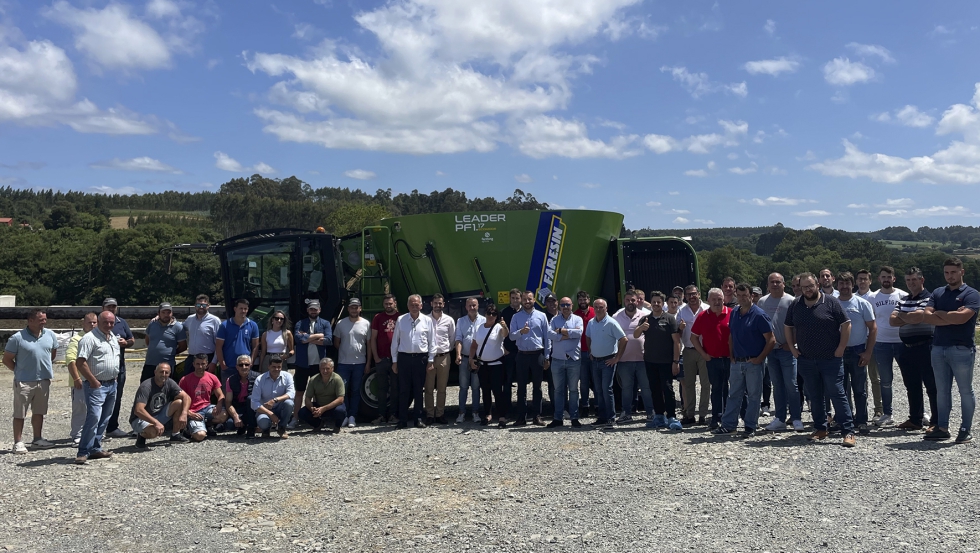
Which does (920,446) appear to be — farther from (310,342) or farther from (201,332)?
(201,332)

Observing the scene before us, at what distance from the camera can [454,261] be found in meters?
11.0

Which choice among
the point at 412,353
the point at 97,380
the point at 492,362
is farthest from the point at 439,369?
the point at 97,380

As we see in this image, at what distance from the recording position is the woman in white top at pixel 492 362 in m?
9.70

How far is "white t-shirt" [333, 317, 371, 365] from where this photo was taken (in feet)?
32.2

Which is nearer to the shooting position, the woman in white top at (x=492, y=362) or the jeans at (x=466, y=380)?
the woman in white top at (x=492, y=362)

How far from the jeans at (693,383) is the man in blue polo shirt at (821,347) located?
1.44 m

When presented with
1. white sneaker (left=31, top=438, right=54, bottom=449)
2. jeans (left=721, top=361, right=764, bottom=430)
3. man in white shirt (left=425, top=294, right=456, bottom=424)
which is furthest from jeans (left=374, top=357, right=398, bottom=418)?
jeans (left=721, top=361, right=764, bottom=430)

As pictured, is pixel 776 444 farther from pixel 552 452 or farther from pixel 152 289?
pixel 152 289

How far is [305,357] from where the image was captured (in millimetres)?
9781

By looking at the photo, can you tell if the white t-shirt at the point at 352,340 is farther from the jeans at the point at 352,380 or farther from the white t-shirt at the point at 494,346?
the white t-shirt at the point at 494,346

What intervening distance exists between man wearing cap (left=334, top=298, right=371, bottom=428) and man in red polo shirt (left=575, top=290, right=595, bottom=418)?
3047 millimetres

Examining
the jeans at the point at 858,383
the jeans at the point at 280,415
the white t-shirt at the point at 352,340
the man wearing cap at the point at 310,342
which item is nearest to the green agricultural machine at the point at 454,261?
the man wearing cap at the point at 310,342

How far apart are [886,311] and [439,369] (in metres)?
5.92

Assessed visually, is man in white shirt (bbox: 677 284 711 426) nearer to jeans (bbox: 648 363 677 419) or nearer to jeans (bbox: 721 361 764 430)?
jeans (bbox: 648 363 677 419)
